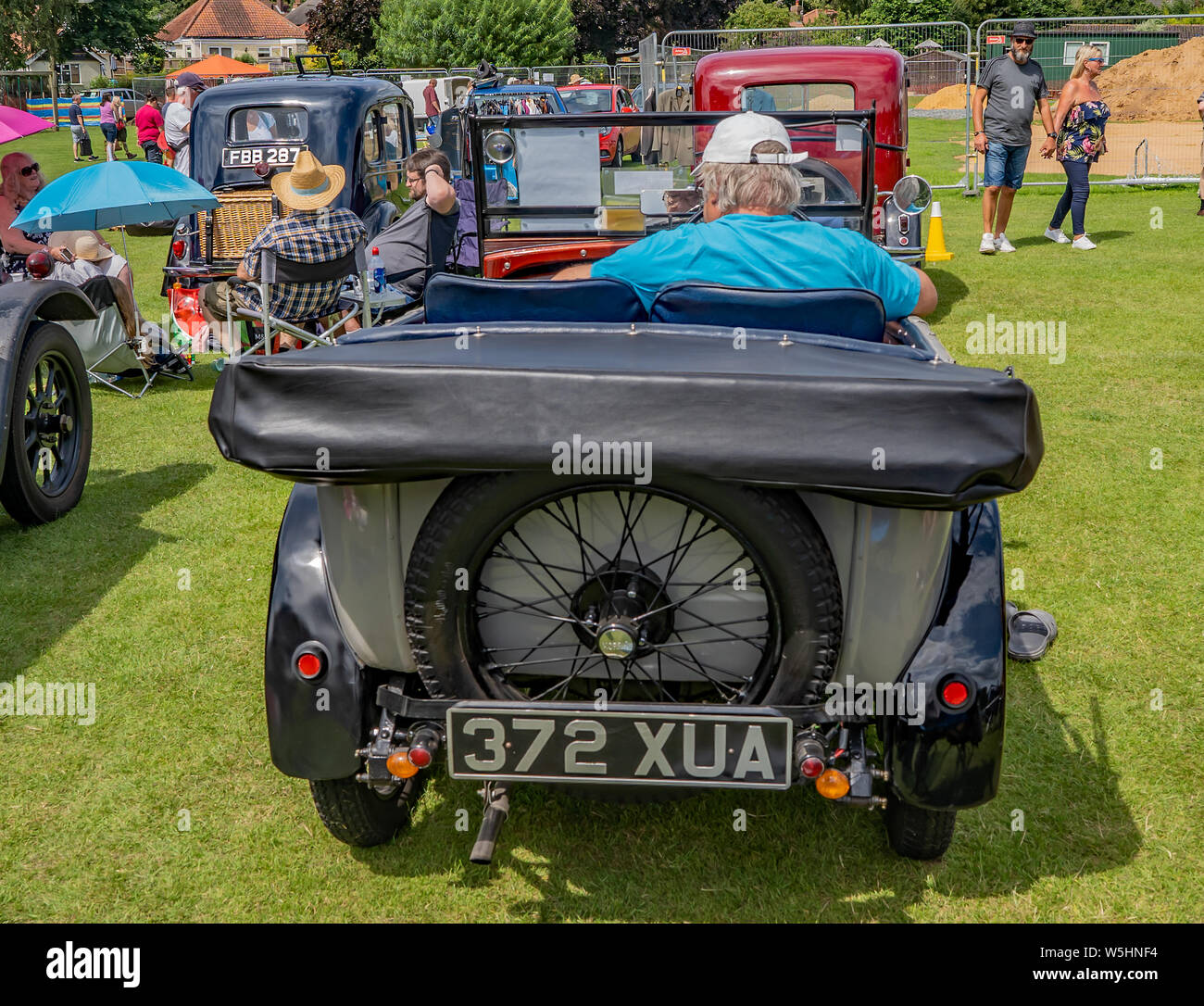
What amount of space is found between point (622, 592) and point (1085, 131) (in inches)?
453

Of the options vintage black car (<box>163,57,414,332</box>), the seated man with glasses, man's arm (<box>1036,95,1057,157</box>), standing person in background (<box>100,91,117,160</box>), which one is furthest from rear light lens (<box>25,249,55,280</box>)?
standing person in background (<box>100,91,117,160</box>)

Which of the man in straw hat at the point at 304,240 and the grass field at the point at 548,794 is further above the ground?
the man in straw hat at the point at 304,240

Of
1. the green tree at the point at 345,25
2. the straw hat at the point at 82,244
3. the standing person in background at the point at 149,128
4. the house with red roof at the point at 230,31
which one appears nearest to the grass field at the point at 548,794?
the straw hat at the point at 82,244

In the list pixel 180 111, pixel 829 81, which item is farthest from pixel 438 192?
pixel 180 111

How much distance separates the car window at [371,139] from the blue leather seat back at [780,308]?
8.64m

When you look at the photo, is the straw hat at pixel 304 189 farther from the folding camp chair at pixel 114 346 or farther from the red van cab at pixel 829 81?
the red van cab at pixel 829 81

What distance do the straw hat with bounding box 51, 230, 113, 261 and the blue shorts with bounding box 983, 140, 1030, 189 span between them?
28.0 feet

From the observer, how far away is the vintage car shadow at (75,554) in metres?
4.67

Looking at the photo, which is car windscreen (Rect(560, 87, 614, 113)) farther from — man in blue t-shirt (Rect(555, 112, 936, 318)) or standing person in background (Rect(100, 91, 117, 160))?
man in blue t-shirt (Rect(555, 112, 936, 318))

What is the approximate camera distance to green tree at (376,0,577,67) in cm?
3447

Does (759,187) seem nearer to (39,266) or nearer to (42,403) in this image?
(42,403)

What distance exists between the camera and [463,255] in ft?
26.9
